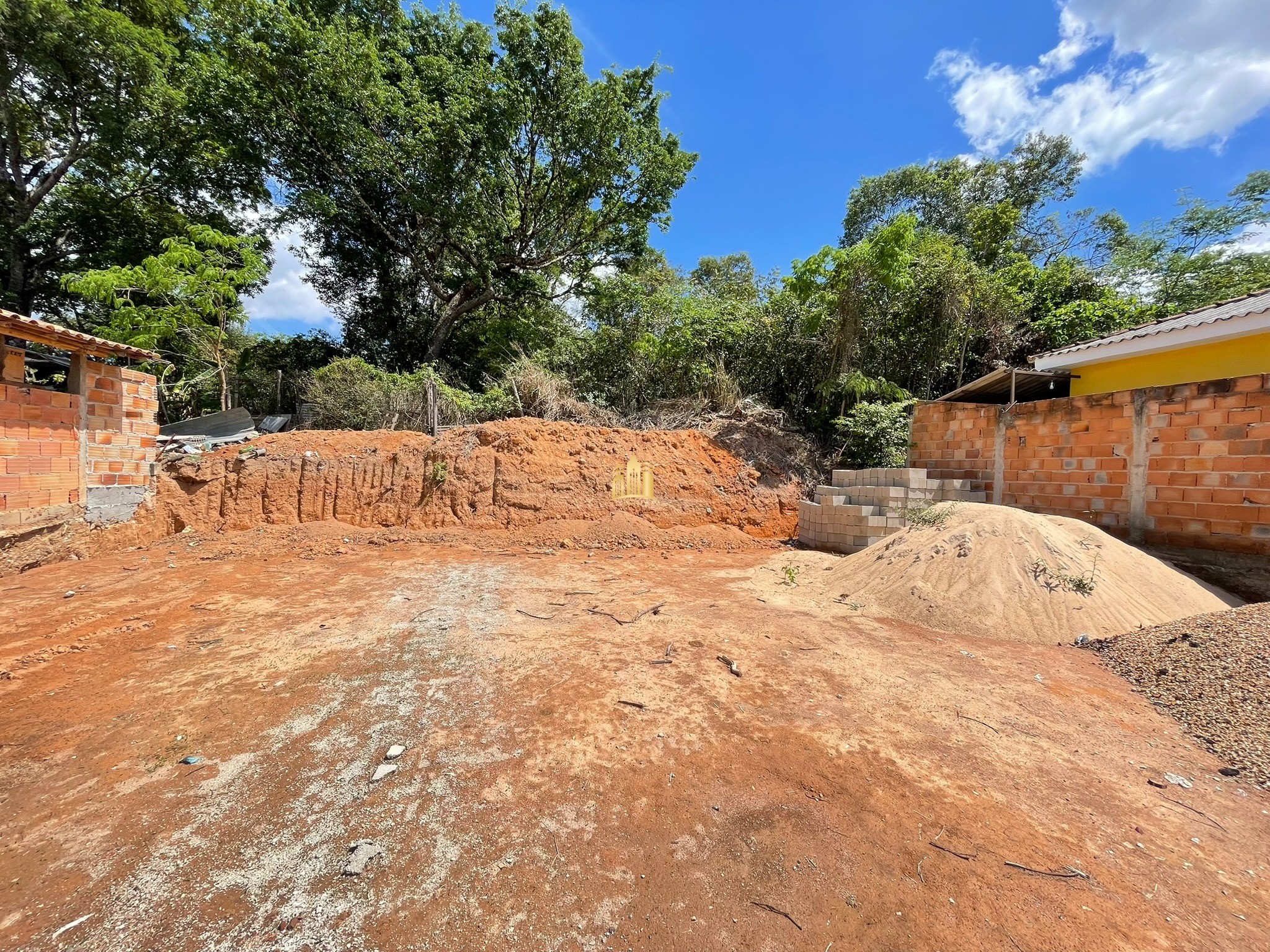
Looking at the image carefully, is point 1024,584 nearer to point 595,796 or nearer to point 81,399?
point 595,796

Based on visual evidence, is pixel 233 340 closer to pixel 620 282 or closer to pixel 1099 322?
pixel 620 282

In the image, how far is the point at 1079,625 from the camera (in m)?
4.07

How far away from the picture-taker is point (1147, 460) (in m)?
5.55

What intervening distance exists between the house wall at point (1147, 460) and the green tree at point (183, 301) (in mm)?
14490

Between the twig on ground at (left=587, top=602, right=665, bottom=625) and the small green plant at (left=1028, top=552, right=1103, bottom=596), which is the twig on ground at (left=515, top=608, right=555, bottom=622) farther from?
the small green plant at (left=1028, top=552, right=1103, bottom=596)

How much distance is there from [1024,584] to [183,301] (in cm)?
1433

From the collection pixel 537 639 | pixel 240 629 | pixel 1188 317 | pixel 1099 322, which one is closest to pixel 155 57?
pixel 240 629

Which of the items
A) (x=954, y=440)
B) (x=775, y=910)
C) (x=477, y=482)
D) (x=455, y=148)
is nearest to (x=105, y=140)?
(x=455, y=148)

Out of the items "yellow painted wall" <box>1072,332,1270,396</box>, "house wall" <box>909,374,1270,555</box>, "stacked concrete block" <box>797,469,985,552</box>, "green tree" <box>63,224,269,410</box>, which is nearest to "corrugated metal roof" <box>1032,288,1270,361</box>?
"yellow painted wall" <box>1072,332,1270,396</box>

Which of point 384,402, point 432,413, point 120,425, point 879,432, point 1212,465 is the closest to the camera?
point 1212,465

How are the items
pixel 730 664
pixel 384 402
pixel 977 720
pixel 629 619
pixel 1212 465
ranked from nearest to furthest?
pixel 977 720, pixel 730 664, pixel 629 619, pixel 1212 465, pixel 384 402

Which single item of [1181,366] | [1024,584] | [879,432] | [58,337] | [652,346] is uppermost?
[652,346]

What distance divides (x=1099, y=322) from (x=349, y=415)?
16.0 meters

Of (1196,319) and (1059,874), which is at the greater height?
(1196,319)
